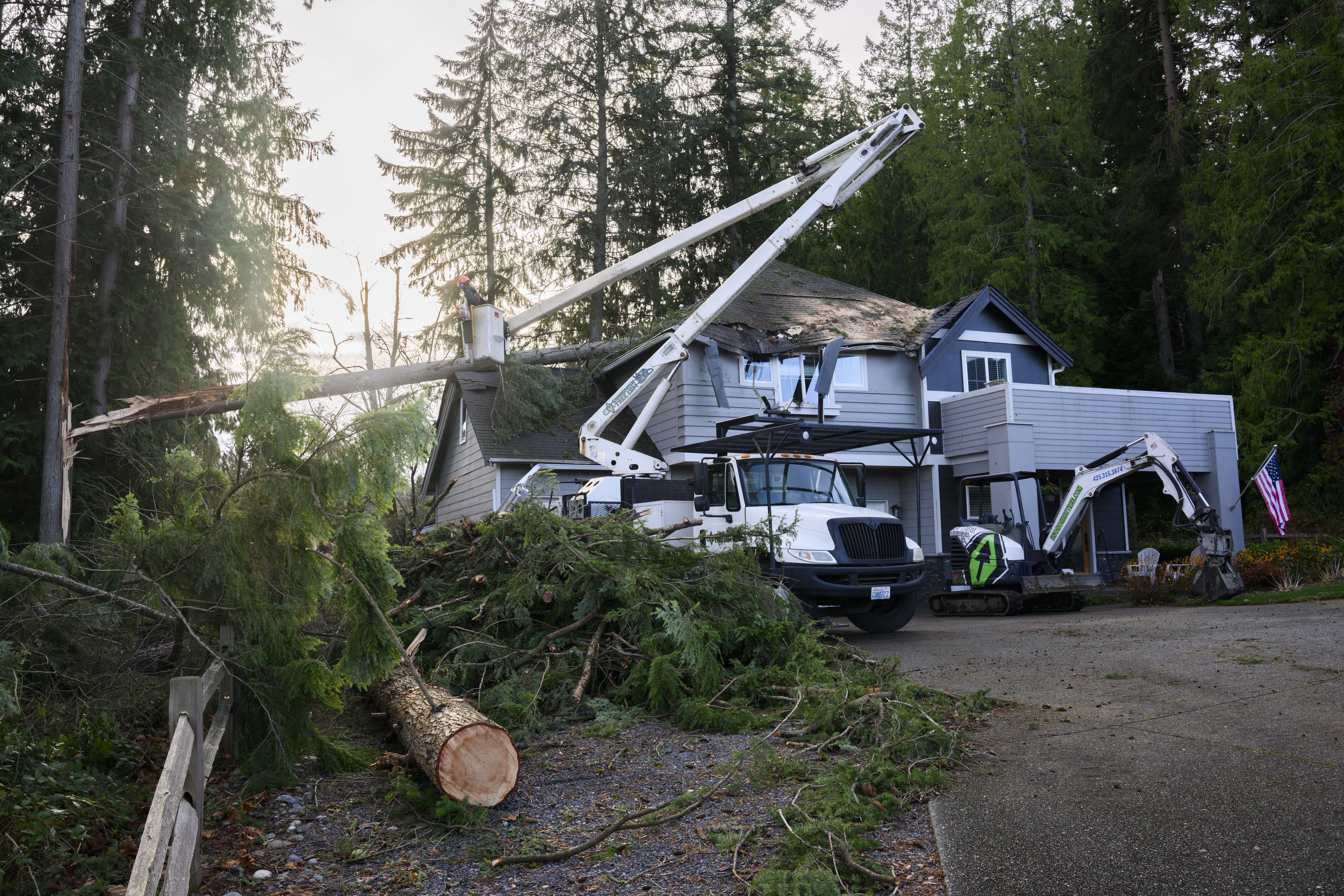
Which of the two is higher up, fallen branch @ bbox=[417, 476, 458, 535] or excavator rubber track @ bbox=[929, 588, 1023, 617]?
fallen branch @ bbox=[417, 476, 458, 535]

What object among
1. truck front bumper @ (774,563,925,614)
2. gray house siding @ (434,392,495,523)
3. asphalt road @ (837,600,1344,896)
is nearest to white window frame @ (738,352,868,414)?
gray house siding @ (434,392,495,523)

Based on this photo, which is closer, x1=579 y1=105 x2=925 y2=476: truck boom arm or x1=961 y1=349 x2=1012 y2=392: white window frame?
x1=579 y1=105 x2=925 y2=476: truck boom arm

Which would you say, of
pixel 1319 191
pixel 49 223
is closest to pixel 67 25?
pixel 49 223

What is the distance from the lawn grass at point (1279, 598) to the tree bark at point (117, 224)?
1713cm

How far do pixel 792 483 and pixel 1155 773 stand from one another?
24.7ft

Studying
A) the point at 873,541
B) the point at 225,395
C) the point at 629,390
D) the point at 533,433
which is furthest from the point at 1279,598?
the point at 225,395

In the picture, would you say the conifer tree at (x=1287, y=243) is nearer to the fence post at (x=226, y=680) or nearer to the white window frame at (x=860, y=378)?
the white window frame at (x=860, y=378)

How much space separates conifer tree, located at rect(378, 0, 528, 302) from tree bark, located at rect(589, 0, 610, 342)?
2200 millimetres

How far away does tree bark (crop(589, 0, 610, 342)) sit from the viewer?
2711cm

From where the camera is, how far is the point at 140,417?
8.95m

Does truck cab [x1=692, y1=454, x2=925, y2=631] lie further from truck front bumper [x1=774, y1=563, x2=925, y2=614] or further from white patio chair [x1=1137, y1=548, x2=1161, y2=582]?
white patio chair [x1=1137, y1=548, x2=1161, y2=582]

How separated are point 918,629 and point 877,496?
25.1 ft

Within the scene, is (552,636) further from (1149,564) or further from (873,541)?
(1149,564)

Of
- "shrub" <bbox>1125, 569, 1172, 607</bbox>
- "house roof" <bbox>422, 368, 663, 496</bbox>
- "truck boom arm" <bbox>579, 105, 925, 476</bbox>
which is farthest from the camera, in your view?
"house roof" <bbox>422, 368, 663, 496</bbox>
